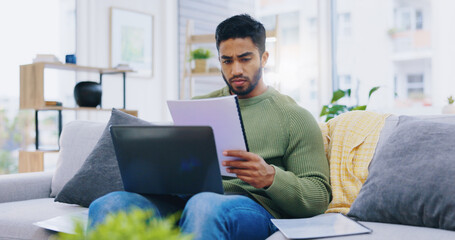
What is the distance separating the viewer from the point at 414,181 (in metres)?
1.38

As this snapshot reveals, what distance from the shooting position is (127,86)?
4.87 meters

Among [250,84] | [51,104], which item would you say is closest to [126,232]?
[250,84]

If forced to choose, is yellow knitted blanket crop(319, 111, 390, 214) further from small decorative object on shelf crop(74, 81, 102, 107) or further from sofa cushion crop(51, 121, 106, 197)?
small decorative object on shelf crop(74, 81, 102, 107)

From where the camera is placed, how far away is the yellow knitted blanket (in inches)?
65.2

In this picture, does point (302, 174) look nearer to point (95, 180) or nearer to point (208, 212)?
point (208, 212)

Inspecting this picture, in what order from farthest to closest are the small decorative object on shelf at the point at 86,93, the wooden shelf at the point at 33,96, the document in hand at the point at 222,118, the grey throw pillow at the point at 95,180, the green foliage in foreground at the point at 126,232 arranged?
the small decorative object on shelf at the point at 86,93, the wooden shelf at the point at 33,96, the grey throw pillow at the point at 95,180, the document in hand at the point at 222,118, the green foliage in foreground at the point at 126,232

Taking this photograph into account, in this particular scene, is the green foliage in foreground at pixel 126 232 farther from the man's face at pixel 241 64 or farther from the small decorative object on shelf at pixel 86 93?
the small decorative object on shelf at pixel 86 93

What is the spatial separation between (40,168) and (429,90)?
320cm

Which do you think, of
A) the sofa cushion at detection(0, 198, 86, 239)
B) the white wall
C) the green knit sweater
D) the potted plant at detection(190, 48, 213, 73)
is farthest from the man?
the white wall

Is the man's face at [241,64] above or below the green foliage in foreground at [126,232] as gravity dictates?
above

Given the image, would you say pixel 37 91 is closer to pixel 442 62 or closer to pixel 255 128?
pixel 255 128

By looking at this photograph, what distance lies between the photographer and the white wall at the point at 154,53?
4.61 meters

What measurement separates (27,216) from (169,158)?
78cm

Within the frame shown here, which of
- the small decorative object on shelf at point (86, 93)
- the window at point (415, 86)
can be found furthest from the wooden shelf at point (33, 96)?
the window at point (415, 86)
